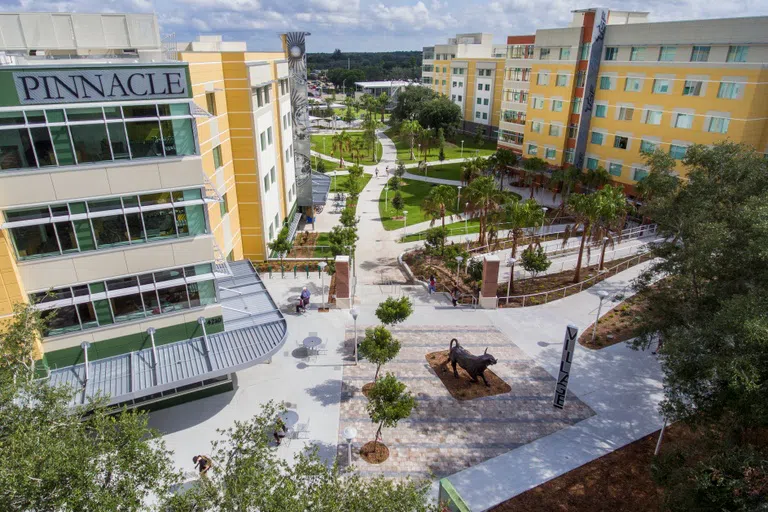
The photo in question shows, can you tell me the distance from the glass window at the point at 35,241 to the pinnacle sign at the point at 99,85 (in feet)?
13.4

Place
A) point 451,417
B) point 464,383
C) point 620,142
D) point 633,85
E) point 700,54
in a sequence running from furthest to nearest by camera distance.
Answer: point 620,142 → point 633,85 → point 700,54 → point 464,383 → point 451,417

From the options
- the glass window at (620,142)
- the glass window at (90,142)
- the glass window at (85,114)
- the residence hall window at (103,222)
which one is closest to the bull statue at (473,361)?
the residence hall window at (103,222)

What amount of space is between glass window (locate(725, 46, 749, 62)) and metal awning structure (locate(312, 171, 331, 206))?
35545 millimetres

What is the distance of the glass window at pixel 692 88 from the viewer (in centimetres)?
3881

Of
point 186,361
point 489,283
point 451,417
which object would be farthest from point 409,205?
point 186,361

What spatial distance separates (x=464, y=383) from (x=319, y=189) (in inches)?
1200

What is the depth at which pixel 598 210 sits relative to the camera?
28406 millimetres

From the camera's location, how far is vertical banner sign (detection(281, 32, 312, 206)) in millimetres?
37125

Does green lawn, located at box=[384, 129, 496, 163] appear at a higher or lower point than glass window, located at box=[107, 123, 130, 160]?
lower

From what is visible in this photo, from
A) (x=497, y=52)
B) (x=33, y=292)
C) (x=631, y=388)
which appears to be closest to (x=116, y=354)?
(x=33, y=292)

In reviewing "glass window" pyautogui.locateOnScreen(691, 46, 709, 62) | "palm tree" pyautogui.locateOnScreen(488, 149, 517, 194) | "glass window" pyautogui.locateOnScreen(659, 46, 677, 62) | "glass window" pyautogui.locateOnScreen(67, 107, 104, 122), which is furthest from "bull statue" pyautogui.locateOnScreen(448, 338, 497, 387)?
"palm tree" pyautogui.locateOnScreen(488, 149, 517, 194)

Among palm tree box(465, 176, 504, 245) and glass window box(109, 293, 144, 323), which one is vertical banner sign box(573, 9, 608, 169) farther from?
glass window box(109, 293, 144, 323)

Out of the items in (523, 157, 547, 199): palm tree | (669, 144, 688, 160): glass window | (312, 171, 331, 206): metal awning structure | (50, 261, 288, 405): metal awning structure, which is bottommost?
(312, 171, 331, 206): metal awning structure

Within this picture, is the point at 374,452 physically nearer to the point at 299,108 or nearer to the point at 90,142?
the point at 90,142
